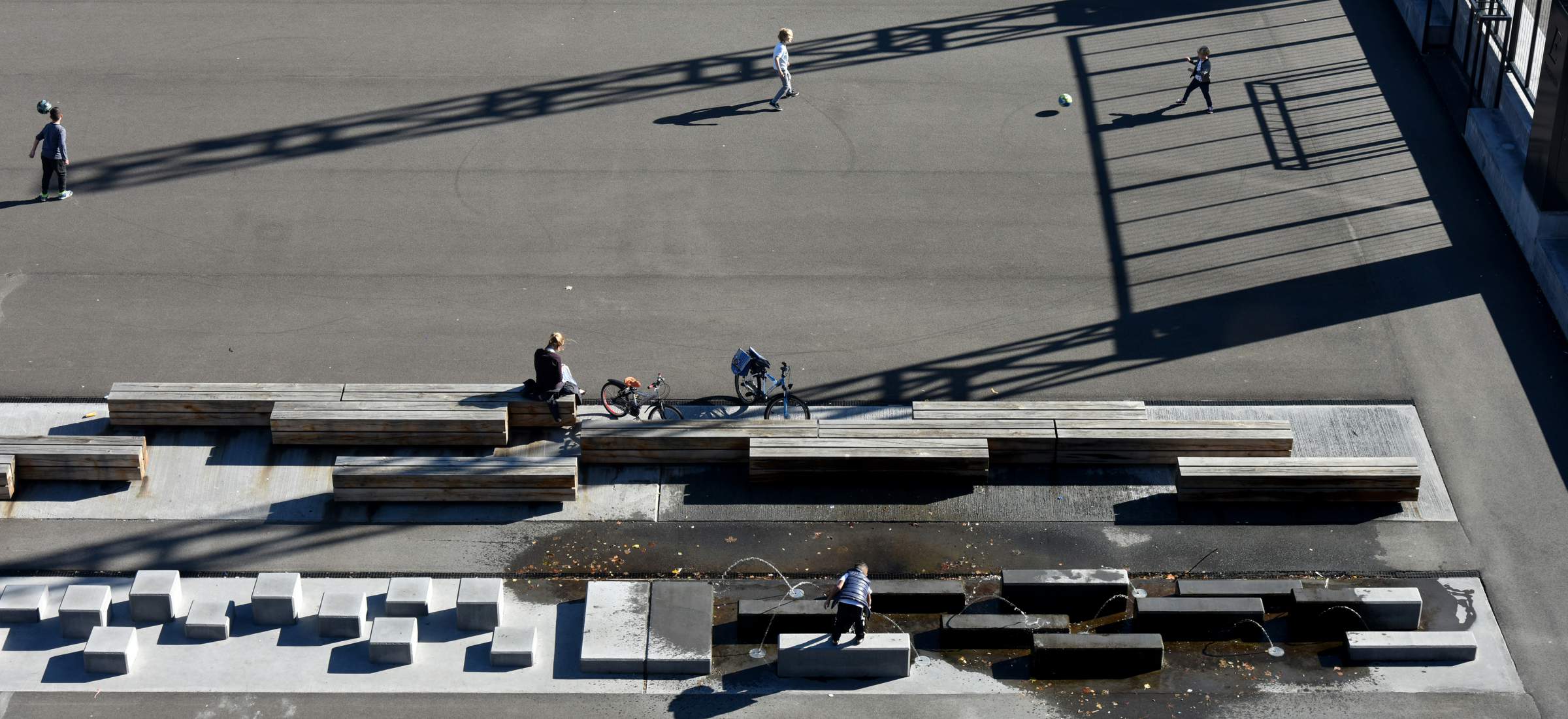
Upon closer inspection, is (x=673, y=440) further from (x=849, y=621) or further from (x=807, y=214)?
(x=807, y=214)

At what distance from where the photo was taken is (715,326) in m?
22.7

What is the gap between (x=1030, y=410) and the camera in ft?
66.7

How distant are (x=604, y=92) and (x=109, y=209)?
8.19m

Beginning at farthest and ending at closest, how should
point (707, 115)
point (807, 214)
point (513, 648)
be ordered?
point (707, 115) → point (807, 214) → point (513, 648)

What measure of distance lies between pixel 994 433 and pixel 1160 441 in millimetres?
1989

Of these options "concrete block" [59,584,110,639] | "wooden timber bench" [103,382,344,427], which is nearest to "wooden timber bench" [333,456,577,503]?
"wooden timber bench" [103,382,344,427]

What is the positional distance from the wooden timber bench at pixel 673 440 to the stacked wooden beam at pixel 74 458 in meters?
5.30

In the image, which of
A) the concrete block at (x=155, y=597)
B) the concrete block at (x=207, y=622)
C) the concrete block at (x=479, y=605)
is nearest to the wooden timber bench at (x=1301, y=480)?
the concrete block at (x=479, y=605)

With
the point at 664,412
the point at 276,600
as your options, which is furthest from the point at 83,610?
the point at 664,412

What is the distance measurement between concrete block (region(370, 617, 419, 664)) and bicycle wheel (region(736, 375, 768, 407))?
5271 millimetres

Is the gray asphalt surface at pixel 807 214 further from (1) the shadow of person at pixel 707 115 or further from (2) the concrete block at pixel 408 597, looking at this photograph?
(2) the concrete block at pixel 408 597

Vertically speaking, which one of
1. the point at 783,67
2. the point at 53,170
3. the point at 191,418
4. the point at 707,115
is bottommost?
the point at 191,418

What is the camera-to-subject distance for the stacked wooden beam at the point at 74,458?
64.1 feet

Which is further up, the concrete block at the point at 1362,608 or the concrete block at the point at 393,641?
the concrete block at the point at 393,641
